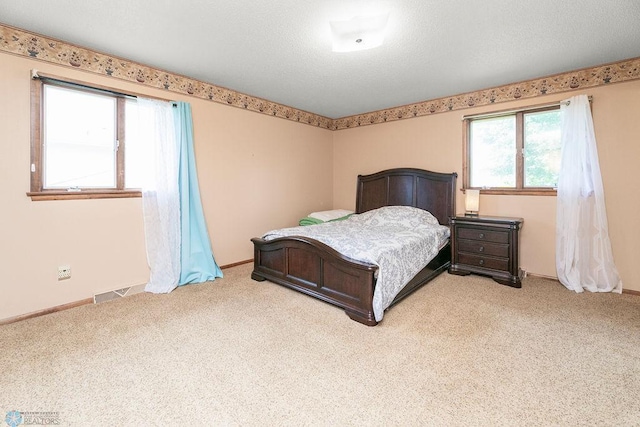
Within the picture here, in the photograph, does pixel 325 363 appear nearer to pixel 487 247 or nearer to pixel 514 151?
pixel 487 247

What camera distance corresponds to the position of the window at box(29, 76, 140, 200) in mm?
2512

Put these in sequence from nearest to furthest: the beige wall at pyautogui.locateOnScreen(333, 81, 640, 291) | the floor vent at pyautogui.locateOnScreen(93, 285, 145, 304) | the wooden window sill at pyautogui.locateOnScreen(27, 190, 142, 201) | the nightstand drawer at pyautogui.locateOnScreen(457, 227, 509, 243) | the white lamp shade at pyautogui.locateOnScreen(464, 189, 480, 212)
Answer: the wooden window sill at pyautogui.locateOnScreen(27, 190, 142, 201) < the floor vent at pyautogui.locateOnScreen(93, 285, 145, 304) < the beige wall at pyautogui.locateOnScreen(333, 81, 640, 291) < the nightstand drawer at pyautogui.locateOnScreen(457, 227, 509, 243) < the white lamp shade at pyautogui.locateOnScreen(464, 189, 480, 212)

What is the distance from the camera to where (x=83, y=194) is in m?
2.74

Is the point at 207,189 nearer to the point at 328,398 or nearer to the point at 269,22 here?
the point at 269,22

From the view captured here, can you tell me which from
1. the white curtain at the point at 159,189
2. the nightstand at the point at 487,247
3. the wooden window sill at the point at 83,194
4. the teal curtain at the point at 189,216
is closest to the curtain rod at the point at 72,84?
the white curtain at the point at 159,189

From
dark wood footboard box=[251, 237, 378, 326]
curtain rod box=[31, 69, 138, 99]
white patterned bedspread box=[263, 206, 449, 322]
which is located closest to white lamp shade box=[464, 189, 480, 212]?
white patterned bedspread box=[263, 206, 449, 322]

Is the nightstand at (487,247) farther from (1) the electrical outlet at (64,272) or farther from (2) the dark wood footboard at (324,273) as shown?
(1) the electrical outlet at (64,272)

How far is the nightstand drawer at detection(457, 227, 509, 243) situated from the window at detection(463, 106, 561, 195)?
69 centimetres

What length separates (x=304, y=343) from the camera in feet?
6.79

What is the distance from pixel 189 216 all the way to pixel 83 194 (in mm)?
985

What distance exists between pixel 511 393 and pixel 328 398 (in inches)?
39.1

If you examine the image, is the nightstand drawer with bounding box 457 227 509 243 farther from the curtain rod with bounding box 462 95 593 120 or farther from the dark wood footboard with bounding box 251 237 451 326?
the curtain rod with bounding box 462 95 593 120

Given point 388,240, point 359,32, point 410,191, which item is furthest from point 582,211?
point 359,32

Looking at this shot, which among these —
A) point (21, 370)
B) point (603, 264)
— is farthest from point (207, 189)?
point (603, 264)
